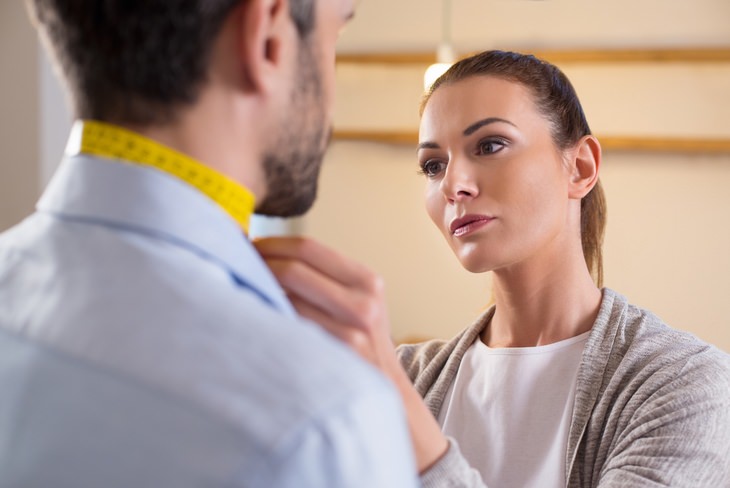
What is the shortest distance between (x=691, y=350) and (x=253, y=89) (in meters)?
1.10

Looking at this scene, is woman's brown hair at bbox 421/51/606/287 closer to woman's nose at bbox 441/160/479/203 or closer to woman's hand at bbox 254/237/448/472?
woman's nose at bbox 441/160/479/203

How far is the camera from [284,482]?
0.52m

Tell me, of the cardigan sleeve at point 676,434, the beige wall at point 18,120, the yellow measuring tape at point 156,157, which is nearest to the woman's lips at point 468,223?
the cardigan sleeve at point 676,434

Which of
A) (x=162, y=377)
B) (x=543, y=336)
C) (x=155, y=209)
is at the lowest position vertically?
(x=543, y=336)

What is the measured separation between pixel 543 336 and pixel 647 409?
1.17 ft

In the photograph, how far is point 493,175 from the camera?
172cm

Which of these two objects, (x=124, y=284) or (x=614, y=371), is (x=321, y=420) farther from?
(x=614, y=371)

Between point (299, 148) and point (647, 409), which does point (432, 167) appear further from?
point (299, 148)

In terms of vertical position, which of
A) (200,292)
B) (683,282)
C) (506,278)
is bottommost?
(683,282)

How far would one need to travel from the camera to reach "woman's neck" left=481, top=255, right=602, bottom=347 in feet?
5.71

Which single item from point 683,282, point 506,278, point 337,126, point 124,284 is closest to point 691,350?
point 506,278

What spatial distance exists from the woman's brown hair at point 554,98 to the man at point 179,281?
1042mm

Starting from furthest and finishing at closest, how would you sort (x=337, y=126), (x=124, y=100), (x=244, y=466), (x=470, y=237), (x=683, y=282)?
1. (x=337, y=126)
2. (x=683, y=282)
3. (x=470, y=237)
4. (x=124, y=100)
5. (x=244, y=466)

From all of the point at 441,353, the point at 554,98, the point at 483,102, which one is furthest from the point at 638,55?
the point at 441,353
